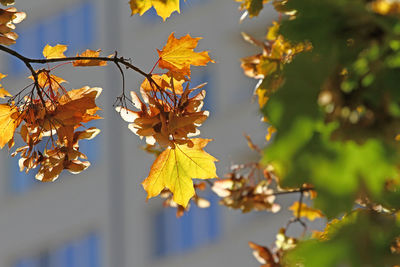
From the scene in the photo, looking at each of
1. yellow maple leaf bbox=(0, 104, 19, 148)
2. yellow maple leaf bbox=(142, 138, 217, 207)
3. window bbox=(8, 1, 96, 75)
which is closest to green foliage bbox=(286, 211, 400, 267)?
yellow maple leaf bbox=(142, 138, 217, 207)

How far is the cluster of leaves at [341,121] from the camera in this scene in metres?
0.79

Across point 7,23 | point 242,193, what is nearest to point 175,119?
point 7,23

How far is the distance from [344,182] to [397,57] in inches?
6.6

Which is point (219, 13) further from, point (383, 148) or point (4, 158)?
point (383, 148)

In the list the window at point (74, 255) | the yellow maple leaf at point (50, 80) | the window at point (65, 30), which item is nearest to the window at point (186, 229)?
the window at point (74, 255)

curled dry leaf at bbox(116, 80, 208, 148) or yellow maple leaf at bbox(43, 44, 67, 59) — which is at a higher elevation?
yellow maple leaf at bbox(43, 44, 67, 59)

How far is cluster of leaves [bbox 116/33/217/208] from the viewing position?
4.62 feet

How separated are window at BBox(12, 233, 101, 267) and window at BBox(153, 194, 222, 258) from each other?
1123 mm

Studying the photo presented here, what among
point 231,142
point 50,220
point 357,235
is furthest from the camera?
point 50,220

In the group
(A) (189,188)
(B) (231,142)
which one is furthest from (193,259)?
(A) (189,188)

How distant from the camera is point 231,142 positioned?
10930 millimetres

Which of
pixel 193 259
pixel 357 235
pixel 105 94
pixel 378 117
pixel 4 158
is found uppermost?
pixel 378 117

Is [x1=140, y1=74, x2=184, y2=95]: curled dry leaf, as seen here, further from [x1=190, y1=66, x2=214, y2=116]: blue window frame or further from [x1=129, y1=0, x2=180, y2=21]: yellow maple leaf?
[x1=190, y1=66, x2=214, y2=116]: blue window frame

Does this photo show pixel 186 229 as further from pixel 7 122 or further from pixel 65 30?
pixel 7 122
